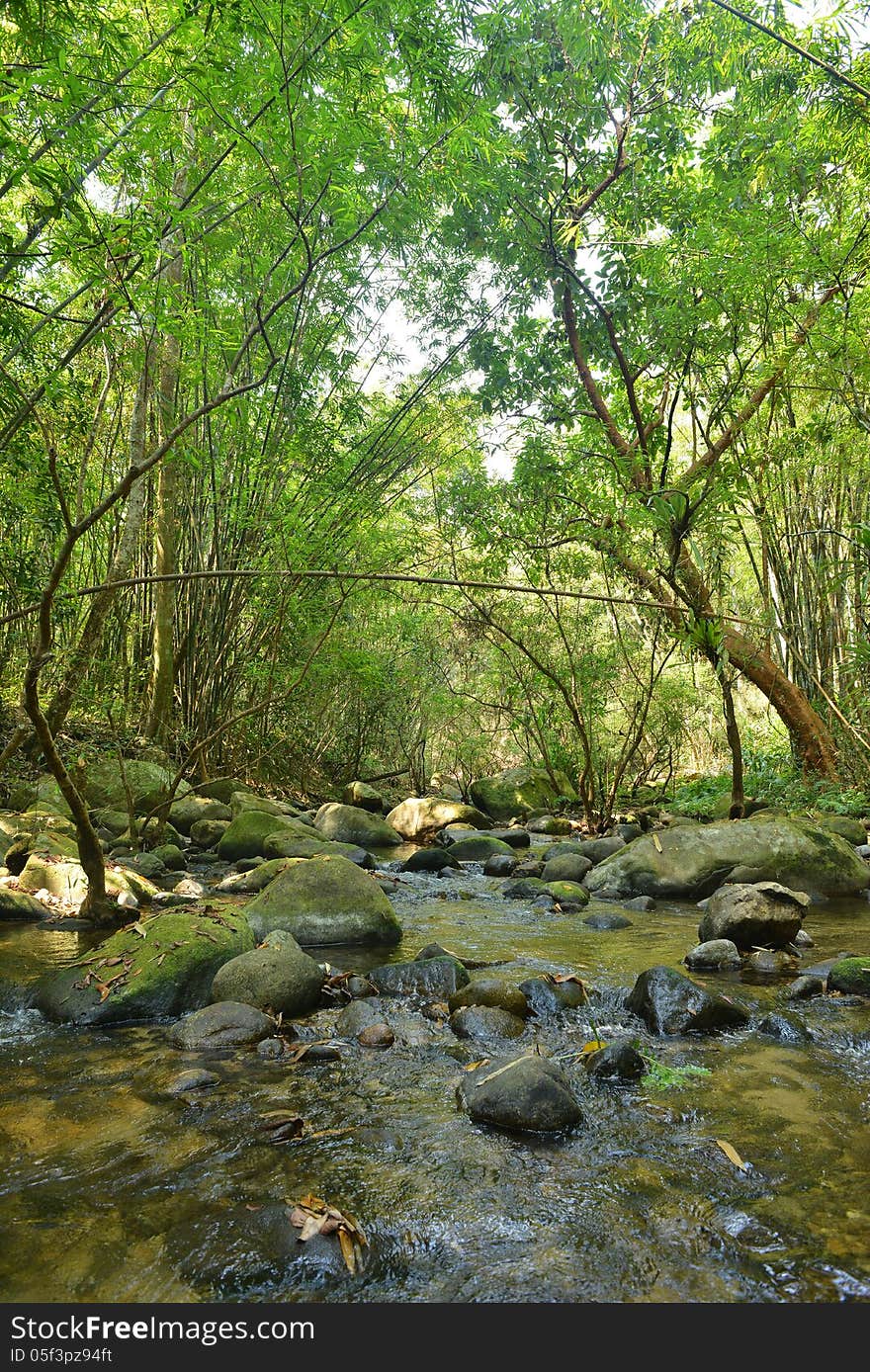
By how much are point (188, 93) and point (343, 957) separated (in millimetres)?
3487

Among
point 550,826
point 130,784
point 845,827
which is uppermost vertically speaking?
point 130,784

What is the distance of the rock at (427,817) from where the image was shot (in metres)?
8.41

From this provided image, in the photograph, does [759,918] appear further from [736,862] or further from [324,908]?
[324,908]

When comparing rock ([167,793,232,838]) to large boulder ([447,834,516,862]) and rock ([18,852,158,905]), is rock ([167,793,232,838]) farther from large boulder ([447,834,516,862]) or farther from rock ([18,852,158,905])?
rock ([18,852,158,905])

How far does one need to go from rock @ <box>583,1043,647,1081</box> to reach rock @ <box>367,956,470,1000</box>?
0.87 metres

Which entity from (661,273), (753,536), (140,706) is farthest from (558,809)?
(661,273)

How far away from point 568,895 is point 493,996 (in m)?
2.20

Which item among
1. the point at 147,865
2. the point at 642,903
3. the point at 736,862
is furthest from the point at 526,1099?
the point at 147,865

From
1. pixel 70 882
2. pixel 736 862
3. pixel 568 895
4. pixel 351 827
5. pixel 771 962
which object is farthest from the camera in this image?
pixel 351 827

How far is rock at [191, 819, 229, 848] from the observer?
6375 mm

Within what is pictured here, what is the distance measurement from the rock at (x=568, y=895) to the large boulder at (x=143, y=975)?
2.36 metres

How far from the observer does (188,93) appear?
245 centimetres

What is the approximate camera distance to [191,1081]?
2166 mm

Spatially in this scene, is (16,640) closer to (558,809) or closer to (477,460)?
(477,460)
